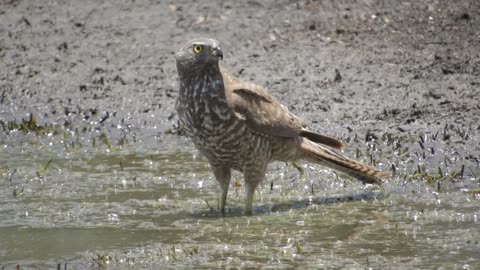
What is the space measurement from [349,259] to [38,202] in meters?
2.90

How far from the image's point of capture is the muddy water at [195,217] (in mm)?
7250

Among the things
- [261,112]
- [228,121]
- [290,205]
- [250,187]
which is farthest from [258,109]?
[290,205]

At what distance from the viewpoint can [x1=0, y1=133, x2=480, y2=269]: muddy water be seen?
725 cm

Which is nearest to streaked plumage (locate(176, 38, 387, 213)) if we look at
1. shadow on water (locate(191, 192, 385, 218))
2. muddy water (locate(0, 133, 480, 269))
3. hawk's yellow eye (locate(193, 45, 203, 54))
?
hawk's yellow eye (locate(193, 45, 203, 54))

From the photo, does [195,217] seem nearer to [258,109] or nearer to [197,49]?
[258,109]

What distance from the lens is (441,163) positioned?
9.57m

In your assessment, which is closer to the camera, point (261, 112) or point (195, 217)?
point (195, 217)

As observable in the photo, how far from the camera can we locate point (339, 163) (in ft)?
29.8

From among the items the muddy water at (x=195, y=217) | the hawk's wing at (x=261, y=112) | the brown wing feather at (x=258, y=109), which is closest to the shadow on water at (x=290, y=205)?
the muddy water at (x=195, y=217)

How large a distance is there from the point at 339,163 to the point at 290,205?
60cm

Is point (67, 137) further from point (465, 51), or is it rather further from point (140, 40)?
point (465, 51)

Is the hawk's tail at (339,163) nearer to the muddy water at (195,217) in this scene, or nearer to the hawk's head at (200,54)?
the muddy water at (195,217)

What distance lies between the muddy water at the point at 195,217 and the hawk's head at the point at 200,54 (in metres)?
1.12

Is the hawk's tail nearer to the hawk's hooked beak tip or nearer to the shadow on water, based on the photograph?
the shadow on water
